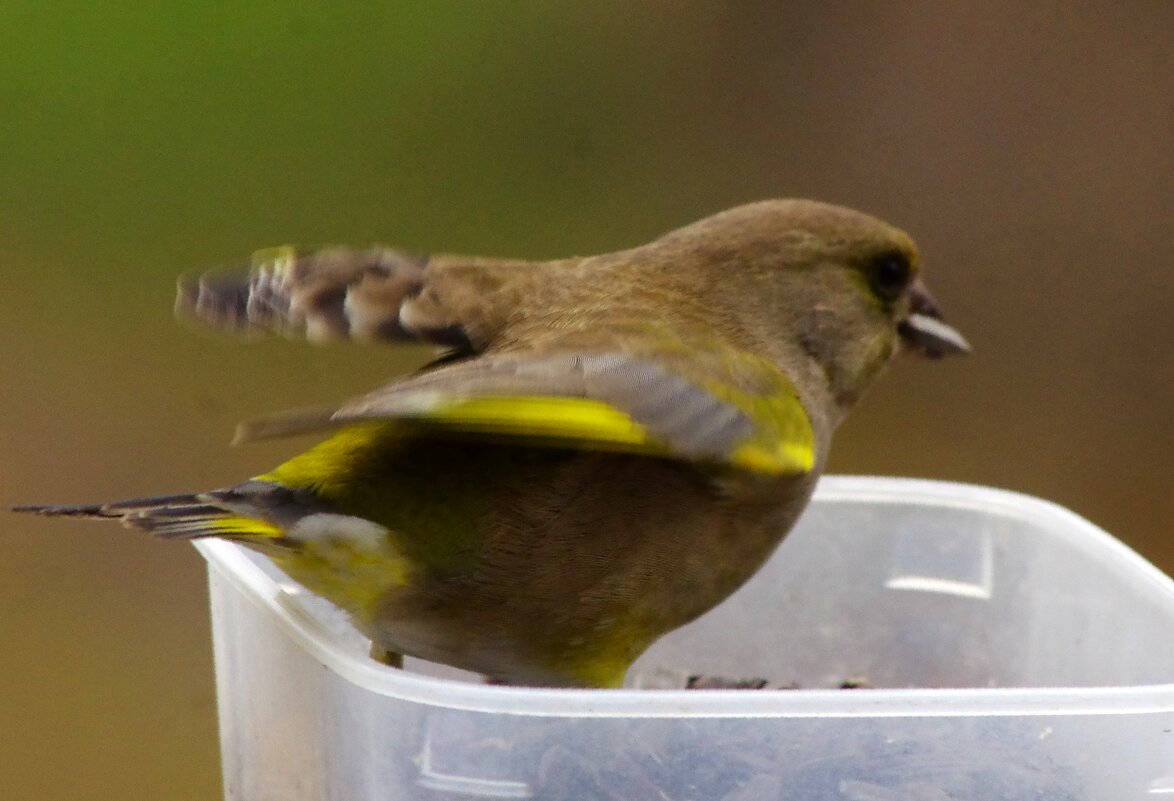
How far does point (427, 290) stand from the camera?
181 centimetres

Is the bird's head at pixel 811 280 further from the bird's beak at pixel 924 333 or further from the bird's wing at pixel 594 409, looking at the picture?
the bird's wing at pixel 594 409

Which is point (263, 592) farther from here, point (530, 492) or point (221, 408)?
point (221, 408)

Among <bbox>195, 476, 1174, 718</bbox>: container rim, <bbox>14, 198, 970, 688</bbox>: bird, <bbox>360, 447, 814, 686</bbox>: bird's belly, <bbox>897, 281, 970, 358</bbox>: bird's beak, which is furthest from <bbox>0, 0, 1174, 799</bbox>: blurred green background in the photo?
<bbox>195, 476, 1174, 718</bbox>: container rim

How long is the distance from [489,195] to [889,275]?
2.11 metres

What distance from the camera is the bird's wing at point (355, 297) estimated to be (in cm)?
176

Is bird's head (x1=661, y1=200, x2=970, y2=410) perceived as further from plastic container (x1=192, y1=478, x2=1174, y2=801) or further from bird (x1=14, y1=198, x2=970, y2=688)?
plastic container (x1=192, y1=478, x2=1174, y2=801)

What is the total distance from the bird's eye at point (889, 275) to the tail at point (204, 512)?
3.04ft

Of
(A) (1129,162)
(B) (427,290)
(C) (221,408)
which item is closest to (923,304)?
(B) (427,290)

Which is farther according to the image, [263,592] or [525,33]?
[525,33]

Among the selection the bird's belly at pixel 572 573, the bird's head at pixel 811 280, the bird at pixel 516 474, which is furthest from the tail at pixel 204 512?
the bird's head at pixel 811 280

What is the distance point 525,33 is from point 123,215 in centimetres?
114

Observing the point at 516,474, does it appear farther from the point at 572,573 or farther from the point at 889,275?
the point at 889,275

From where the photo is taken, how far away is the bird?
1.51 metres

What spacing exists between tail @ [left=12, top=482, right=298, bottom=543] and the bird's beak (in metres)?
1.02
